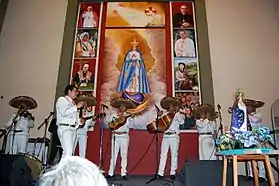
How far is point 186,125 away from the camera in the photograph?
270 inches

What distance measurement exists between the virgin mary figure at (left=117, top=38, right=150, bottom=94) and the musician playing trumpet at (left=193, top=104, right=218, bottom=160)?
4.66 feet

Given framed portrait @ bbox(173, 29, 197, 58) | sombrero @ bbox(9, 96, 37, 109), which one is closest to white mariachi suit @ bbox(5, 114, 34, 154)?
sombrero @ bbox(9, 96, 37, 109)

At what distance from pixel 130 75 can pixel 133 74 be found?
7cm

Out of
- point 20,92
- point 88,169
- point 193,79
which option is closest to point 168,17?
point 193,79

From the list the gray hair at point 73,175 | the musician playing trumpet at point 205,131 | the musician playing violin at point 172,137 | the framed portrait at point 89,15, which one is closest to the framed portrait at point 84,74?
the framed portrait at point 89,15

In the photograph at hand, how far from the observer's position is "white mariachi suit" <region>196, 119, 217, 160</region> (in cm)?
621

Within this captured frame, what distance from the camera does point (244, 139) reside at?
325 centimetres

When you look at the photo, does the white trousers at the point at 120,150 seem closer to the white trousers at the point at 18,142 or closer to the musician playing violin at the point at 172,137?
the musician playing violin at the point at 172,137

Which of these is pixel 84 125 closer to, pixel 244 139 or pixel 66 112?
pixel 66 112

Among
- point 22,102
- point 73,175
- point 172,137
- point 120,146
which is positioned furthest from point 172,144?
point 73,175

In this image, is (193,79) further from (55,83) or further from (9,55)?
(9,55)

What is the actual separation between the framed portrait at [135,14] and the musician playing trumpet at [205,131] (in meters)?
2.52

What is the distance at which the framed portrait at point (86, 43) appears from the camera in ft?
24.7

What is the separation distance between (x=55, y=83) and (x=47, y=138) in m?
1.23
